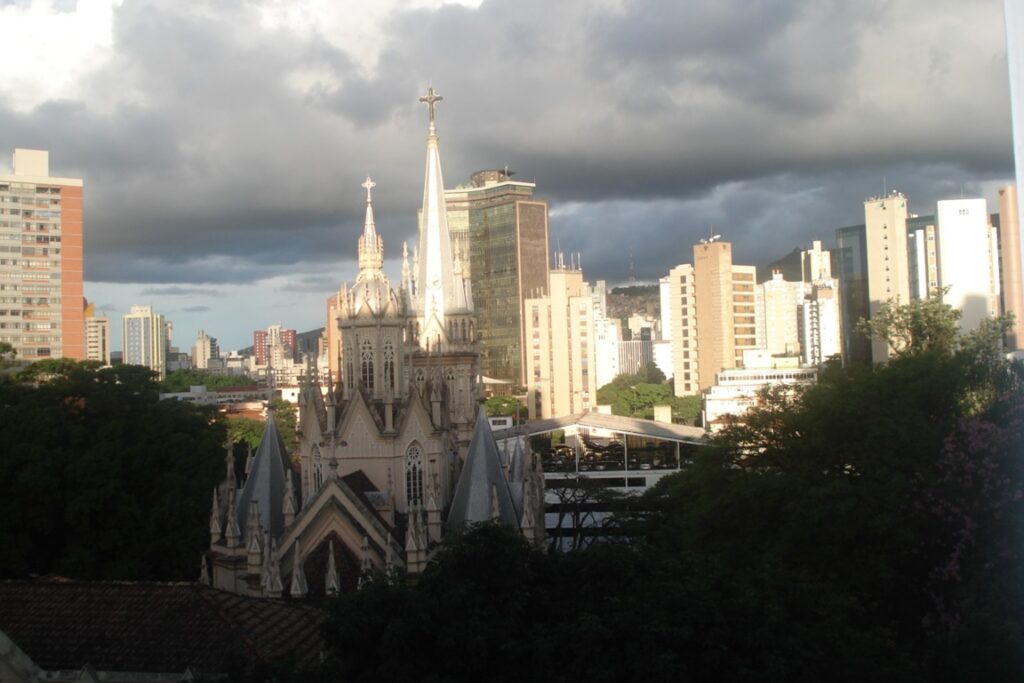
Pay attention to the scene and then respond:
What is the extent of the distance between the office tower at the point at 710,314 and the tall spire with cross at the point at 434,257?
70.8 m

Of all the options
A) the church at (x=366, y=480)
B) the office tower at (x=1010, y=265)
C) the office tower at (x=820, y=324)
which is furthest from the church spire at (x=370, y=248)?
the office tower at (x=820, y=324)

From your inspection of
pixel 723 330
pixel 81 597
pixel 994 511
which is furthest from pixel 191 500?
pixel 723 330

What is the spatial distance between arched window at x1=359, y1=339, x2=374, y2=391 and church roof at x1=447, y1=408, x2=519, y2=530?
4003mm

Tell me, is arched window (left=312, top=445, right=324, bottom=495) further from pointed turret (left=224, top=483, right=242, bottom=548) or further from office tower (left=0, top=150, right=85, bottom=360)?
office tower (left=0, top=150, right=85, bottom=360)

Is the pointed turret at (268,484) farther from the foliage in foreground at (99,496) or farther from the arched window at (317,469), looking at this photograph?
the foliage in foreground at (99,496)

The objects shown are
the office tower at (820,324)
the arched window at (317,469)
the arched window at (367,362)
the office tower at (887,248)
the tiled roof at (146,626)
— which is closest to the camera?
the tiled roof at (146,626)

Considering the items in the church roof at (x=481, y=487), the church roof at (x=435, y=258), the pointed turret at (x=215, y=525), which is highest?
the church roof at (x=435, y=258)

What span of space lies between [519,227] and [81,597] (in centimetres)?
11749

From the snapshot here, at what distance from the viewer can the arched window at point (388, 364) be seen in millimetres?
30594

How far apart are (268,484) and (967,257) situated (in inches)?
2581

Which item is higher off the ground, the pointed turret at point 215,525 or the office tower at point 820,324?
the office tower at point 820,324

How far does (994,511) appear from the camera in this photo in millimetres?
22031

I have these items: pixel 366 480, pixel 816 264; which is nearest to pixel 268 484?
pixel 366 480

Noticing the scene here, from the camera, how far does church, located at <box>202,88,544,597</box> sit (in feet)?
88.4
